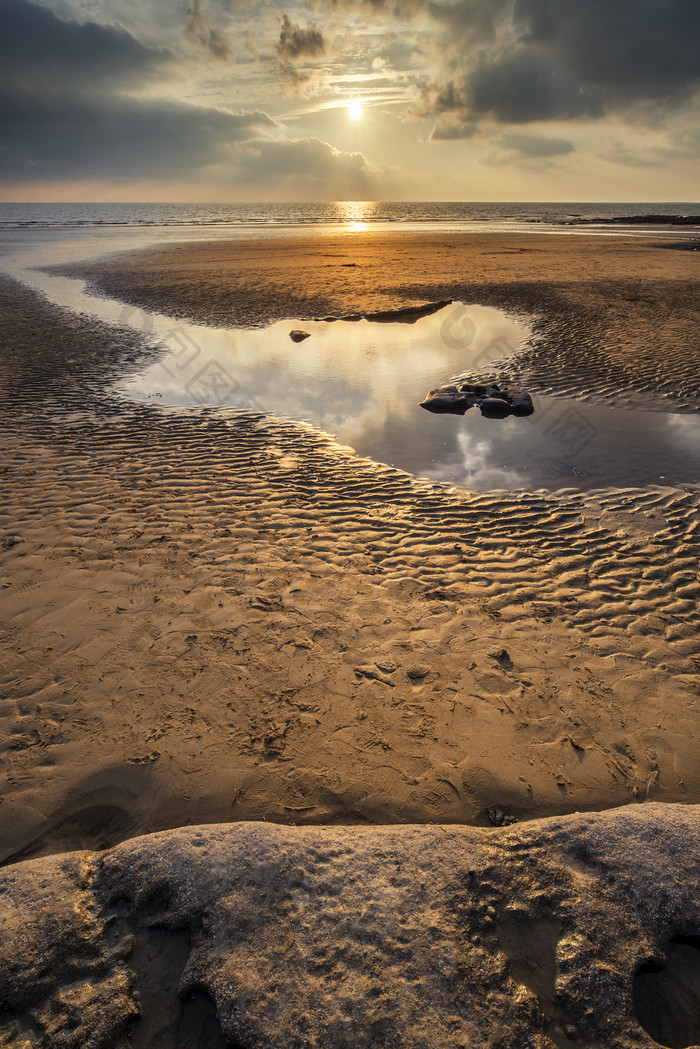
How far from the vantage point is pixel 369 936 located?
2359 mm

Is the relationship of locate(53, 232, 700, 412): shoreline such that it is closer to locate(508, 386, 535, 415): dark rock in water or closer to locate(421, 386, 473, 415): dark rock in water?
locate(508, 386, 535, 415): dark rock in water

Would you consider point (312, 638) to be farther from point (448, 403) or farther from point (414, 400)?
point (414, 400)

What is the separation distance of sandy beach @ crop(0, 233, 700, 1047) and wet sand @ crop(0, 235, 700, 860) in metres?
0.02

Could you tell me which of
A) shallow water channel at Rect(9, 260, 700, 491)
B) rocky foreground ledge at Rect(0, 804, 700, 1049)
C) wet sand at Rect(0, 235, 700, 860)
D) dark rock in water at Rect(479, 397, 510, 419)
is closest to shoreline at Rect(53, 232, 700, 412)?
shallow water channel at Rect(9, 260, 700, 491)

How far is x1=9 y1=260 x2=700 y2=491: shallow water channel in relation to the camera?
7.67 metres

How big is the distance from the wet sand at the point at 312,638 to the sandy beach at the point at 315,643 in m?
0.02

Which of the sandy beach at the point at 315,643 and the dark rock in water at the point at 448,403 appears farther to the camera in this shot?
the dark rock in water at the point at 448,403

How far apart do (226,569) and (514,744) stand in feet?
10.9

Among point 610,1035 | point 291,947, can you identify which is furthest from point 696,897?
point 291,947

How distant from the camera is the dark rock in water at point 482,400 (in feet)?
31.6

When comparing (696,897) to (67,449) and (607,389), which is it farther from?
(607,389)

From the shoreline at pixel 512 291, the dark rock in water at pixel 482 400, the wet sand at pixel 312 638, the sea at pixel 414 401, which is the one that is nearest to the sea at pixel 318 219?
the shoreline at pixel 512 291

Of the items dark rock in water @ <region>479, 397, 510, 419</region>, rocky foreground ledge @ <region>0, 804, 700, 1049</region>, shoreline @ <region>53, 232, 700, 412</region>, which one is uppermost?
shoreline @ <region>53, 232, 700, 412</region>

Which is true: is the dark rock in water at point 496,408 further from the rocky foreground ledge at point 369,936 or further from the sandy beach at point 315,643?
the rocky foreground ledge at point 369,936
